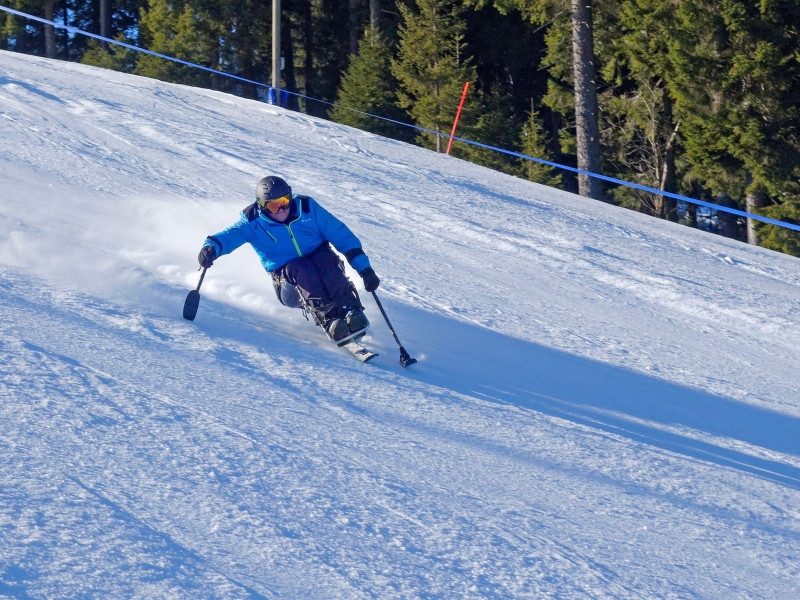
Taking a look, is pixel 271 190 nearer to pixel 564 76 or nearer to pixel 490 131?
pixel 564 76

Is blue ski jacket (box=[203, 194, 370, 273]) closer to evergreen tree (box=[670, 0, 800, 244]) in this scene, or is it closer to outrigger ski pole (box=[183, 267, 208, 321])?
outrigger ski pole (box=[183, 267, 208, 321])

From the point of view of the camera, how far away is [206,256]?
17.9 feet

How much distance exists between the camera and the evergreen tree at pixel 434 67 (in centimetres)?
2394

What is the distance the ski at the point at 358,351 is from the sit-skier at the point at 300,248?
7 cm

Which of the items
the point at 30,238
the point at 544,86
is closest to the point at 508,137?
the point at 544,86

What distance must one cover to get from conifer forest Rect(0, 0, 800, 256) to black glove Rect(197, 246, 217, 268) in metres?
12.3

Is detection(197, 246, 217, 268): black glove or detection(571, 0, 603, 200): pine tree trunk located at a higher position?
detection(571, 0, 603, 200): pine tree trunk

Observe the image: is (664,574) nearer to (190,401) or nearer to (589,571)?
(589,571)

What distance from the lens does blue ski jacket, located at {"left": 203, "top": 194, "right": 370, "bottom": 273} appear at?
5.64 meters

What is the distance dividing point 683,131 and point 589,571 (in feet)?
54.3

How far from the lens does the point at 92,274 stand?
5.92m

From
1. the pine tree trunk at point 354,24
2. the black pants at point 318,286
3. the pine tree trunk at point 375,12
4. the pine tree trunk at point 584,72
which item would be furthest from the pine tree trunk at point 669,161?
the black pants at point 318,286

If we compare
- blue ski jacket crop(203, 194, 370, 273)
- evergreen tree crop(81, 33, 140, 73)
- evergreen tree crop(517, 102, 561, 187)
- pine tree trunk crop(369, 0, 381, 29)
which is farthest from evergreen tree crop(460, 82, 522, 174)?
blue ski jacket crop(203, 194, 370, 273)

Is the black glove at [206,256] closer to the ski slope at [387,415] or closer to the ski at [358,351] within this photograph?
the ski slope at [387,415]
